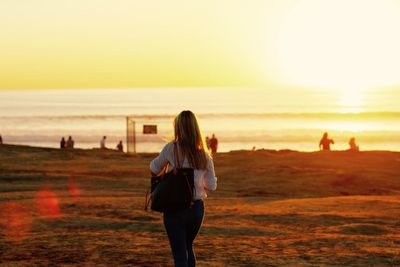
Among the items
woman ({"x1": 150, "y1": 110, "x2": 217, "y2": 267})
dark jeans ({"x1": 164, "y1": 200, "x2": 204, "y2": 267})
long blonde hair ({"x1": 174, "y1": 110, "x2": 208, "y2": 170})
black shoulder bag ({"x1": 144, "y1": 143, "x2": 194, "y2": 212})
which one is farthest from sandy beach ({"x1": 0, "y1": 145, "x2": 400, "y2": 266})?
long blonde hair ({"x1": 174, "y1": 110, "x2": 208, "y2": 170})

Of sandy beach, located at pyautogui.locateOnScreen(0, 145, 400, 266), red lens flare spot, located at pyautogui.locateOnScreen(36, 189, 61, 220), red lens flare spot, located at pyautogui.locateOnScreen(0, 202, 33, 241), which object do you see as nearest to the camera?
sandy beach, located at pyautogui.locateOnScreen(0, 145, 400, 266)

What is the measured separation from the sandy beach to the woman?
3.45 m

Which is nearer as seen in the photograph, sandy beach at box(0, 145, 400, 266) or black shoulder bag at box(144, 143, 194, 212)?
black shoulder bag at box(144, 143, 194, 212)

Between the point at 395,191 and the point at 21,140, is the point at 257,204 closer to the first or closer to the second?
the point at 395,191

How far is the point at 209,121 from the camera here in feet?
364

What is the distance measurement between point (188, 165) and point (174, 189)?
28cm

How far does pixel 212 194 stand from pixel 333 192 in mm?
4320

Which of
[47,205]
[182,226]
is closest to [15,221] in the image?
[47,205]

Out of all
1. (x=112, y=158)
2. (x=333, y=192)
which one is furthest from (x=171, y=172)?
(x=112, y=158)

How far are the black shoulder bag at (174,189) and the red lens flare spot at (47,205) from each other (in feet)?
28.0

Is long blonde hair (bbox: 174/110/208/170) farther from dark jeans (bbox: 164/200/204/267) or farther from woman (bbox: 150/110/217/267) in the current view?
dark jeans (bbox: 164/200/204/267)

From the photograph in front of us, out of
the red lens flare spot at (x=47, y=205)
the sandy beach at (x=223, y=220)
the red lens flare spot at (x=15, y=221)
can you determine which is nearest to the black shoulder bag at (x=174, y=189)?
the sandy beach at (x=223, y=220)

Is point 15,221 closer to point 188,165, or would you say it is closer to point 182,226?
point 182,226

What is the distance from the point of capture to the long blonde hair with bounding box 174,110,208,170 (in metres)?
8.08
